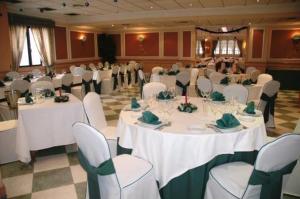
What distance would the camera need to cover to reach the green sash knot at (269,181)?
1810mm

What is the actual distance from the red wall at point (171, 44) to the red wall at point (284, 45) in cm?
461

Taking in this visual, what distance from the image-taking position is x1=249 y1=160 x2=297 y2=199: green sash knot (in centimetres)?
181

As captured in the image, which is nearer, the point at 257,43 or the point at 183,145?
the point at 183,145

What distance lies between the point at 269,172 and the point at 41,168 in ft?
9.53

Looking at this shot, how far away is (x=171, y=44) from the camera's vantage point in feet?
44.2

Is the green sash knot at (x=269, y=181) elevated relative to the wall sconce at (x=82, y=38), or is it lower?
lower

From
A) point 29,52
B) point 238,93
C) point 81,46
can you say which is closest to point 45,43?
point 29,52

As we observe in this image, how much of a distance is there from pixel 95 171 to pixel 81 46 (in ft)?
37.2

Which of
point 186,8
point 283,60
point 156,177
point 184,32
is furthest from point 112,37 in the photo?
point 156,177

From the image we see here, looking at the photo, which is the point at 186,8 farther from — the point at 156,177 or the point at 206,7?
the point at 156,177

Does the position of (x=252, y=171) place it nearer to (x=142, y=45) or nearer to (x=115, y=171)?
(x=115, y=171)

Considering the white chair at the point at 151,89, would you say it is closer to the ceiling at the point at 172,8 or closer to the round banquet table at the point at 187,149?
the round banquet table at the point at 187,149

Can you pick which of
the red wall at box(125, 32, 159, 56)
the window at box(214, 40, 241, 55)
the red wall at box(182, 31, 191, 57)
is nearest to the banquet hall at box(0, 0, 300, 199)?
the red wall at box(182, 31, 191, 57)

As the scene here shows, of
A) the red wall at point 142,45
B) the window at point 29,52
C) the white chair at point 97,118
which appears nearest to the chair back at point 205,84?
the white chair at point 97,118
